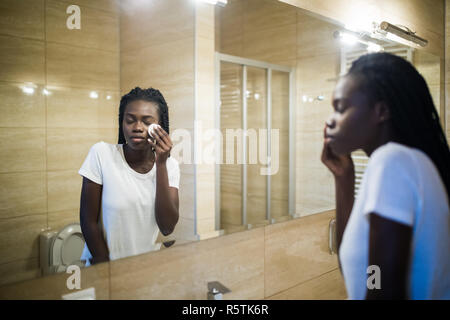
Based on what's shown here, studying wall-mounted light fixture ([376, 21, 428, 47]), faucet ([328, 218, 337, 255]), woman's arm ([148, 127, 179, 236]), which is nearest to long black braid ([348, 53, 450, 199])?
woman's arm ([148, 127, 179, 236])

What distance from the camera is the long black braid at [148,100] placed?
86 centimetres

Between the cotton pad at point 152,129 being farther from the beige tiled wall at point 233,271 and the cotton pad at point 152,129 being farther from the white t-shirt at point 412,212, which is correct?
the white t-shirt at point 412,212

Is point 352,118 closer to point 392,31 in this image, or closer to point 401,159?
point 401,159

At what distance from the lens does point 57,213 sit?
2.57 feet

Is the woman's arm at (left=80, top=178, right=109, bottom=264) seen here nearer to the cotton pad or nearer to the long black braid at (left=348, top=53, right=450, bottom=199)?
the cotton pad

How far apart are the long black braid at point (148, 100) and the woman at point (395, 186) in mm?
414

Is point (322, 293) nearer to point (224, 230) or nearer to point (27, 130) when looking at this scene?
point (224, 230)

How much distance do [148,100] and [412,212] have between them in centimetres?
63

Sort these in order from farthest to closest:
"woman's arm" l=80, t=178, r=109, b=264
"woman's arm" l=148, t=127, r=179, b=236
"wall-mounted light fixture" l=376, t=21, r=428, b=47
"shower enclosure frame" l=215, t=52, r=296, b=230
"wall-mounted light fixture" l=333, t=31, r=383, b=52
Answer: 1. "wall-mounted light fixture" l=376, t=21, r=428, b=47
2. "wall-mounted light fixture" l=333, t=31, r=383, b=52
3. "shower enclosure frame" l=215, t=52, r=296, b=230
4. "woman's arm" l=148, t=127, r=179, b=236
5. "woman's arm" l=80, t=178, r=109, b=264

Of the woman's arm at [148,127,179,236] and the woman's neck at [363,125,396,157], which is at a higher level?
the woman's neck at [363,125,396,157]

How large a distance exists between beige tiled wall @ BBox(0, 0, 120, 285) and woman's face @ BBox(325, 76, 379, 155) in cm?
51

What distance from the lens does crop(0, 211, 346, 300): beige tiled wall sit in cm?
88

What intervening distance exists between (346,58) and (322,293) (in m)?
0.84

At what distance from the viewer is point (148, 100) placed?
35.5 inches
